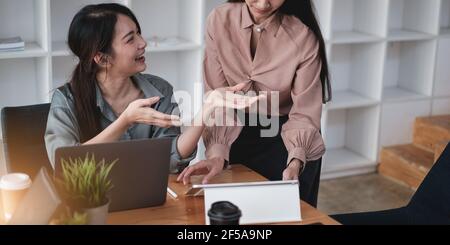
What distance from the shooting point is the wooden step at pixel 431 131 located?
14.6ft

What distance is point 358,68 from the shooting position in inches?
185

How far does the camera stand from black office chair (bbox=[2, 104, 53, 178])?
94.0 inches

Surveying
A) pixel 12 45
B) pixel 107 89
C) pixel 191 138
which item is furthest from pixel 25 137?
pixel 12 45

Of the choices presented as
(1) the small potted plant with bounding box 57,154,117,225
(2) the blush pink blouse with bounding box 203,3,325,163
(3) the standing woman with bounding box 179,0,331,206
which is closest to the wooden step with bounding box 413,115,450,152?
(3) the standing woman with bounding box 179,0,331,206

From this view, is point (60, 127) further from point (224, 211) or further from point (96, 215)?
point (224, 211)

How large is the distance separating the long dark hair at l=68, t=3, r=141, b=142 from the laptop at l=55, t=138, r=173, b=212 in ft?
1.49

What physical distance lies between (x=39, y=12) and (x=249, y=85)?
1.59m

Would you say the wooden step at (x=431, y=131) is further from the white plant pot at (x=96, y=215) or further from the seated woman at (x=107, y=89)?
the white plant pot at (x=96, y=215)

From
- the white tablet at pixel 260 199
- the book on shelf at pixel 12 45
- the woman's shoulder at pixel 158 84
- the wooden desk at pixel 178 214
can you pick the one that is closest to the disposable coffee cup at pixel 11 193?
the wooden desk at pixel 178 214

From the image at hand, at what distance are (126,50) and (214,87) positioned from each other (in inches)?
14.4

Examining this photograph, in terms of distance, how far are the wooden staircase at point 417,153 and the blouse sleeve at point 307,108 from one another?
77.0 inches

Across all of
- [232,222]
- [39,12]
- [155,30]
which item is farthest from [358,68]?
[232,222]

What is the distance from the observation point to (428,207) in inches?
101

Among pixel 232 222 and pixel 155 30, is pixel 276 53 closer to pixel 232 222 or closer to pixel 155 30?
pixel 232 222
